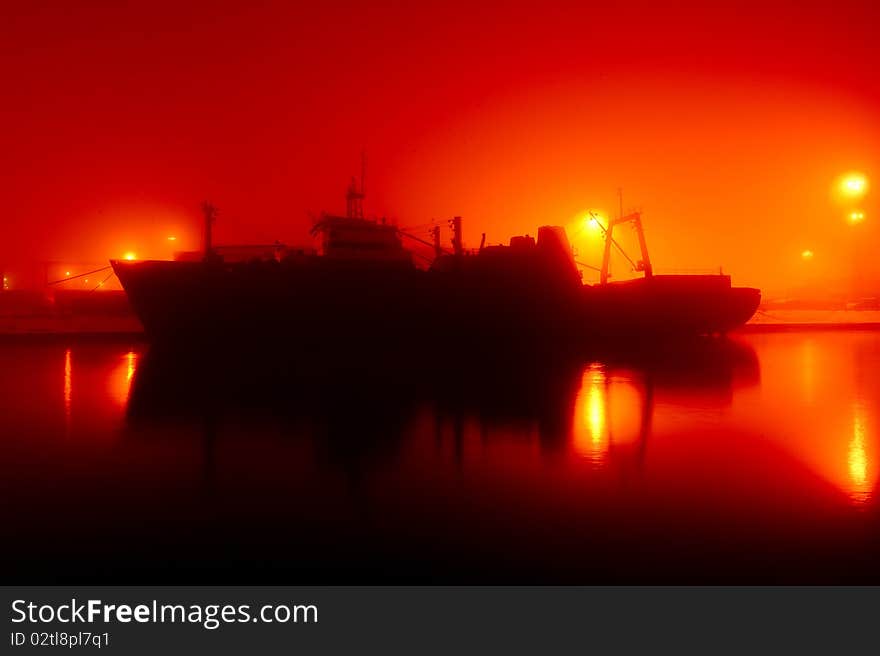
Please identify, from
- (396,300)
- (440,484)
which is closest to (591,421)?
(440,484)

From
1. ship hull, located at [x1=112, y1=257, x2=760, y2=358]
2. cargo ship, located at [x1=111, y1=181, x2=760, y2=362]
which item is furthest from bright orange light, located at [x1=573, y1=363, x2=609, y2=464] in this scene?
ship hull, located at [x1=112, y1=257, x2=760, y2=358]

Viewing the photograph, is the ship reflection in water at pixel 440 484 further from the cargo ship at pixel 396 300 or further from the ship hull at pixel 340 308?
the ship hull at pixel 340 308

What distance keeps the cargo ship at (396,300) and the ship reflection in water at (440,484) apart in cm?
1141

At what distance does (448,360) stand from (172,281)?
46.9 ft

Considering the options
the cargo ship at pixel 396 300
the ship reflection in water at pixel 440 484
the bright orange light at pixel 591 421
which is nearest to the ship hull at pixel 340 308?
the cargo ship at pixel 396 300

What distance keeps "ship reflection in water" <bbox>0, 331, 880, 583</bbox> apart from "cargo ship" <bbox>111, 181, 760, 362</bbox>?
37.4 ft

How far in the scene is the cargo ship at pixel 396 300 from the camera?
2653 centimetres

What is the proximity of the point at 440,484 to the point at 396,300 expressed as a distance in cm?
2190

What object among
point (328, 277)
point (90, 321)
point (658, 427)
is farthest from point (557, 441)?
point (90, 321)

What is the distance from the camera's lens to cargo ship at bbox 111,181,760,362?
1045 inches

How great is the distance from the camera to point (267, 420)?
9625 millimetres

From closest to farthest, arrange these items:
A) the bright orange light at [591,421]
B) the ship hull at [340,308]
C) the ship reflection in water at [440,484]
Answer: the ship reflection in water at [440,484] < the bright orange light at [591,421] < the ship hull at [340,308]

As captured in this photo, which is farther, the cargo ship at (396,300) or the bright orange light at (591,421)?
the cargo ship at (396,300)

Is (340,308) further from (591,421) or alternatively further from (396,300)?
(591,421)
